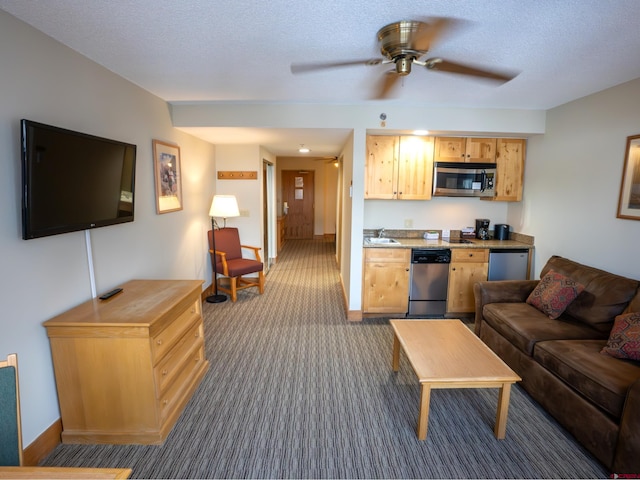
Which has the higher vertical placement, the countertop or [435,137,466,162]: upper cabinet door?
[435,137,466,162]: upper cabinet door

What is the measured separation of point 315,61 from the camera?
2383 millimetres

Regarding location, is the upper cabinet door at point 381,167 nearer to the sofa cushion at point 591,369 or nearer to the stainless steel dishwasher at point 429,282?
the stainless steel dishwasher at point 429,282

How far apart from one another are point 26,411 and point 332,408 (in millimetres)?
1846

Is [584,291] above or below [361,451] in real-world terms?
above

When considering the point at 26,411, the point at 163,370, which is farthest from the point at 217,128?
the point at 26,411

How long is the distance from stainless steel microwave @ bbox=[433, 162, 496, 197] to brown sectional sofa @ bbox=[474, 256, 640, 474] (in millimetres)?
1155

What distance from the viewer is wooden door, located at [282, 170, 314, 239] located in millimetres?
9633

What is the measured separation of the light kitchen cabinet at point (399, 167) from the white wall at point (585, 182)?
1.25m

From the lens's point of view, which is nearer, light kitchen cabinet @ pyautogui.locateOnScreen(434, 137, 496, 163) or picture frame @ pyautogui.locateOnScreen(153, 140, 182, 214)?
picture frame @ pyautogui.locateOnScreen(153, 140, 182, 214)

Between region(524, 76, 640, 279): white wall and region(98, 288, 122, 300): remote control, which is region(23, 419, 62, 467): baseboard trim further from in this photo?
region(524, 76, 640, 279): white wall

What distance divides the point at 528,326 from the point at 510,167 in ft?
7.36

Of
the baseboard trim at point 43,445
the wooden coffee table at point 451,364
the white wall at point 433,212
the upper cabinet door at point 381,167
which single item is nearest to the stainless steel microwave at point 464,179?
the white wall at point 433,212

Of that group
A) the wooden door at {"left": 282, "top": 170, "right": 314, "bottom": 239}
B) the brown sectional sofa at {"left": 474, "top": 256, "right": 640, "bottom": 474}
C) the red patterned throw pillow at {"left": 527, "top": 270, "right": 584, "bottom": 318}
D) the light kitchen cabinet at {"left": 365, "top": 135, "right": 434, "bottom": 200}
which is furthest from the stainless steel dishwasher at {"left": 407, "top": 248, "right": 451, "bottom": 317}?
the wooden door at {"left": 282, "top": 170, "right": 314, "bottom": 239}

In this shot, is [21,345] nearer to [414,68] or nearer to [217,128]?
[217,128]
